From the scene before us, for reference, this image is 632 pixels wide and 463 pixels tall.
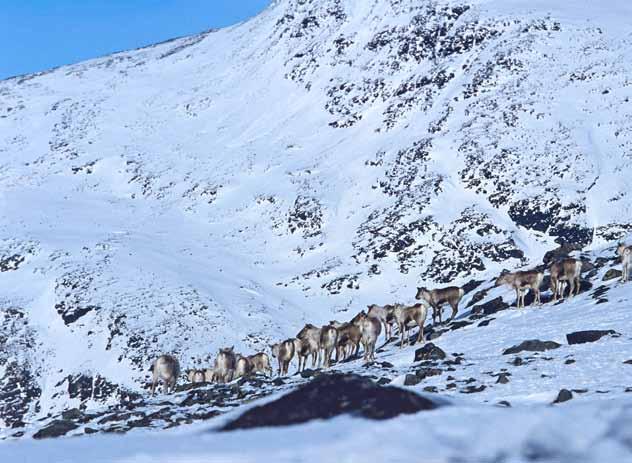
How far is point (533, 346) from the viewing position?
23562 millimetres

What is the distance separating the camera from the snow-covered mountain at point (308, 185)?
55750 mm

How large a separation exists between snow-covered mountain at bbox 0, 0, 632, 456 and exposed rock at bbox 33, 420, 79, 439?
1307 cm

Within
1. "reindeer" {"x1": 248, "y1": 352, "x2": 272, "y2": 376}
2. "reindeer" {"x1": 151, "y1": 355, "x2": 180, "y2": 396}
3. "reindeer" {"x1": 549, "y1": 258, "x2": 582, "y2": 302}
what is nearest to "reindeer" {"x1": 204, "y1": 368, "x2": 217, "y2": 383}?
"reindeer" {"x1": 248, "y1": 352, "x2": 272, "y2": 376}

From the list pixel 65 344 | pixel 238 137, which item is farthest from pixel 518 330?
pixel 238 137

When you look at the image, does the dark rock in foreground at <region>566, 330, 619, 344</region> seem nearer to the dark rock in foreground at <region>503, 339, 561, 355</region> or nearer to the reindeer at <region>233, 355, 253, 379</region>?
the dark rock in foreground at <region>503, 339, 561, 355</region>

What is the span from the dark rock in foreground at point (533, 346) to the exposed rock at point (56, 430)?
1217cm

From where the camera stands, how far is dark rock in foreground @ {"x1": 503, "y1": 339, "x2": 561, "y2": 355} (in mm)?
23297

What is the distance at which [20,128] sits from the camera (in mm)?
120438

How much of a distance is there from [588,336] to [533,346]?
4.99 feet

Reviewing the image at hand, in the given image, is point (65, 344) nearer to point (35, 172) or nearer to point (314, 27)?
point (35, 172)

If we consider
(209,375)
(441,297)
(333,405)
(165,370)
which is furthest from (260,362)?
(333,405)

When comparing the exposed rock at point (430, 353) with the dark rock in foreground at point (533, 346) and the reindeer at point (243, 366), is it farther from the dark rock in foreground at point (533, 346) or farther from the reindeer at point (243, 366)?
the reindeer at point (243, 366)

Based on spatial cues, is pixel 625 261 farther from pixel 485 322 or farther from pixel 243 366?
pixel 243 366

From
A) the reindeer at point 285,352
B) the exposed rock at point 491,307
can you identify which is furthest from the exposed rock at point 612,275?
the reindeer at point 285,352
